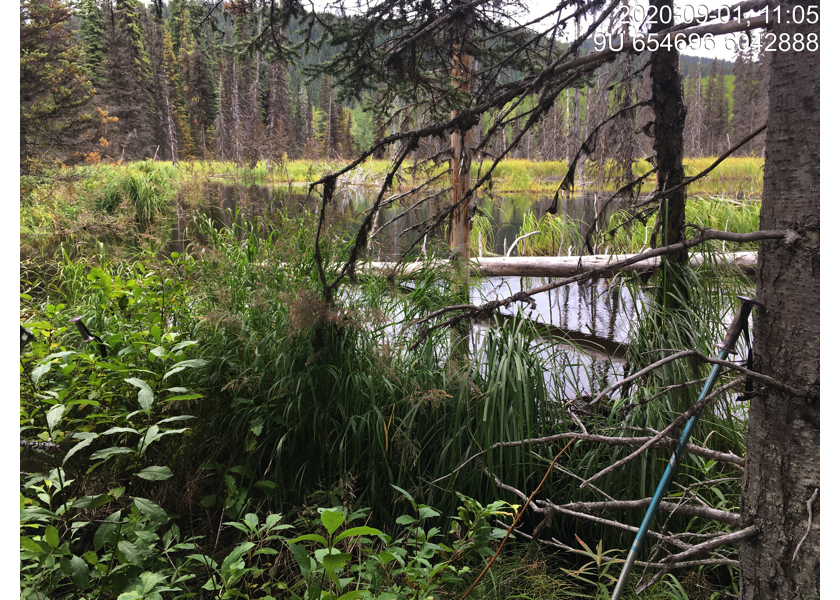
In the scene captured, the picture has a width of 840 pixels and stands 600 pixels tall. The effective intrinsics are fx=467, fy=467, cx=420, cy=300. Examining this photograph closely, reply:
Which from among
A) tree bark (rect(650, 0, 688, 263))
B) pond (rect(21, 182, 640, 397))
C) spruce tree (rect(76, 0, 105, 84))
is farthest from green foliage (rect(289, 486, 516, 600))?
spruce tree (rect(76, 0, 105, 84))

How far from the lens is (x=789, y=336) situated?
0.97m

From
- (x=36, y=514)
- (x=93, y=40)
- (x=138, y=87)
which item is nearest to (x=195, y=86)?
(x=138, y=87)

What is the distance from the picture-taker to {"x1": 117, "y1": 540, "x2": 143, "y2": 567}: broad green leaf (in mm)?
1330

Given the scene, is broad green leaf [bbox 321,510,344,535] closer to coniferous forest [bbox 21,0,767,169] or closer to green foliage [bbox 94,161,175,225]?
coniferous forest [bbox 21,0,767,169]

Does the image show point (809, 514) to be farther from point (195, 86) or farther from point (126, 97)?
point (126, 97)

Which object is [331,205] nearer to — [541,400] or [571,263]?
[541,400]

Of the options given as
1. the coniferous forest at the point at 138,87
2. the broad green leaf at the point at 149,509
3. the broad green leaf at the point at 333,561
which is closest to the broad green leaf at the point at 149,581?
the broad green leaf at the point at 149,509

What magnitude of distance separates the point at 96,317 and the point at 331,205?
1.62 m

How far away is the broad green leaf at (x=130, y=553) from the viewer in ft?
4.36

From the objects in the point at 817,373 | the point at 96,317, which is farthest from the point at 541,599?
the point at 96,317

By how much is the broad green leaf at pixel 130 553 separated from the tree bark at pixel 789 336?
5.21 ft

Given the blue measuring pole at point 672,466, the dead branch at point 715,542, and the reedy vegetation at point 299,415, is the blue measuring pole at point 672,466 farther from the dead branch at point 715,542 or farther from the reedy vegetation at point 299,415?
the reedy vegetation at point 299,415

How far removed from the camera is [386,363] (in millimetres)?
2166

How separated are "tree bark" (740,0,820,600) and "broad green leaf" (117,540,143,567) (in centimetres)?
159
